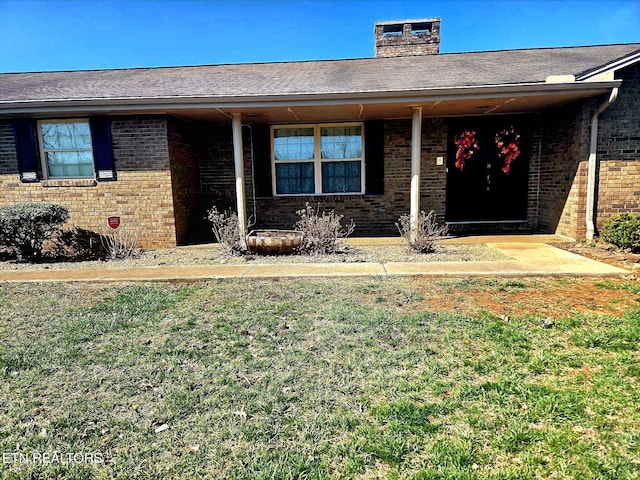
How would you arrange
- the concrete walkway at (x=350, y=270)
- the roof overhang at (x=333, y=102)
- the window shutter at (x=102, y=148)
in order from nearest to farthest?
the concrete walkway at (x=350, y=270), the roof overhang at (x=333, y=102), the window shutter at (x=102, y=148)

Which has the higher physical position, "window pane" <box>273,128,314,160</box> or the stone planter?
"window pane" <box>273,128,314,160</box>

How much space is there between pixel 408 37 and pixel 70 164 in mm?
10182

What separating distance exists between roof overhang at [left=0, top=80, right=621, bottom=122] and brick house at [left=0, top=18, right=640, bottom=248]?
0.03 meters

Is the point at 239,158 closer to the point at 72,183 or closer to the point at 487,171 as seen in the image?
the point at 72,183

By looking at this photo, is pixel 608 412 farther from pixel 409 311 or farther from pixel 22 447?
pixel 22 447

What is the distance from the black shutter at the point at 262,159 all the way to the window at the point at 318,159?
17 cm

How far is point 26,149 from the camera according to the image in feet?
26.5

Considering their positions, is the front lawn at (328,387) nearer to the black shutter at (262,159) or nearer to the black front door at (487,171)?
the black front door at (487,171)

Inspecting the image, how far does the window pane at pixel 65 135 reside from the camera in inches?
322

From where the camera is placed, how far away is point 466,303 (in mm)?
4242

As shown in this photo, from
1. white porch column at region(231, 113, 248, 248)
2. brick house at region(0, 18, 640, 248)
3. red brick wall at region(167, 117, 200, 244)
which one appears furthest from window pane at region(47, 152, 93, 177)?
white porch column at region(231, 113, 248, 248)

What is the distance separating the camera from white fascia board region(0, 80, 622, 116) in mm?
6805

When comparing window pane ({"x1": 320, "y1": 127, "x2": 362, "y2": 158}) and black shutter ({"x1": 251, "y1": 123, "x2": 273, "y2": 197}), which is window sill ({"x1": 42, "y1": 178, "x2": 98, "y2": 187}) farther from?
window pane ({"x1": 320, "y1": 127, "x2": 362, "y2": 158})

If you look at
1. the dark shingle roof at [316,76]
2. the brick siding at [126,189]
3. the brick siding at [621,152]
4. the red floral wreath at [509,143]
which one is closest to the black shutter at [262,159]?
the dark shingle roof at [316,76]
